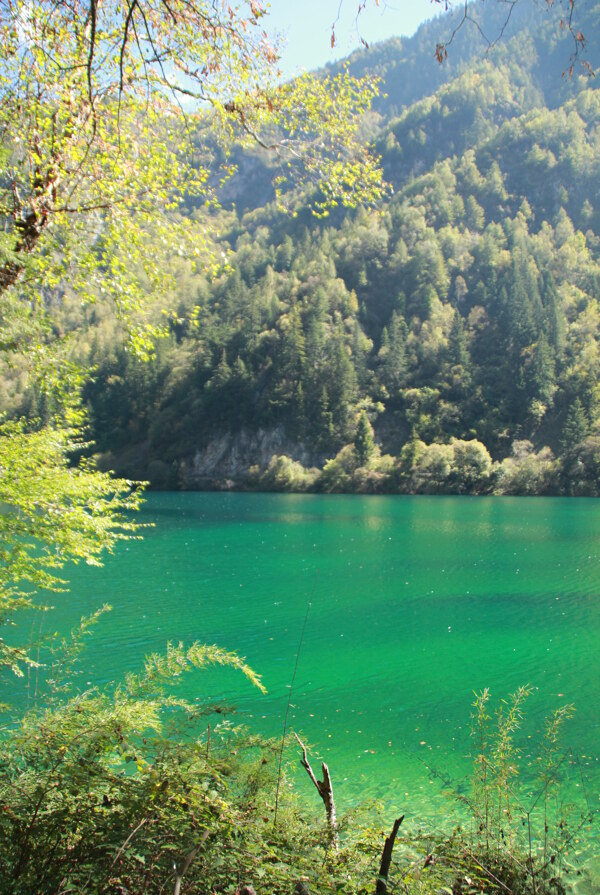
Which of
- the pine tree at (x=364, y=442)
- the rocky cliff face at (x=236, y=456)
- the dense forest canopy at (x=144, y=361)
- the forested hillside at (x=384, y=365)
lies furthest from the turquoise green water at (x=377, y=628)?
the rocky cliff face at (x=236, y=456)

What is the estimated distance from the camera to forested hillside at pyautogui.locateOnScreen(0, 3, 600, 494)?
96750 millimetres

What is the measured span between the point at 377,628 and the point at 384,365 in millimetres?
101301

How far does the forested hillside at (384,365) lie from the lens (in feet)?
317

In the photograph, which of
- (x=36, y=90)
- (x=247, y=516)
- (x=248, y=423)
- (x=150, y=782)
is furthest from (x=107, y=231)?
(x=248, y=423)

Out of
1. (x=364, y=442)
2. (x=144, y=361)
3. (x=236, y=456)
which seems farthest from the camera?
(x=236, y=456)

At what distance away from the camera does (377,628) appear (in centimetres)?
1972

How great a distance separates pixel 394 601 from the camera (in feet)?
77.4

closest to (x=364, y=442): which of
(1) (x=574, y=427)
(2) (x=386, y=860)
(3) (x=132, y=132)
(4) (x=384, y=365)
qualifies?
(4) (x=384, y=365)

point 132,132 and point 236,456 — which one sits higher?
point 132,132

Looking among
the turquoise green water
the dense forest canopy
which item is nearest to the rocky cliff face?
the turquoise green water

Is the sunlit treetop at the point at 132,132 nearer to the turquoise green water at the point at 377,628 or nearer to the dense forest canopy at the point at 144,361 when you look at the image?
the dense forest canopy at the point at 144,361

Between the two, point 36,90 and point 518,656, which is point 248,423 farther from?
point 36,90

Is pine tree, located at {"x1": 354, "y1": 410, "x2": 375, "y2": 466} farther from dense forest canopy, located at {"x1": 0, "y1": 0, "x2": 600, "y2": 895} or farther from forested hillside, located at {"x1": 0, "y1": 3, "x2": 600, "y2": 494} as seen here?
dense forest canopy, located at {"x1": 0, "y1": 0, "x2": 600, "y2": 895}

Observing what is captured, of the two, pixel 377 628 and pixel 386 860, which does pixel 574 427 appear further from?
pixel 386 860
